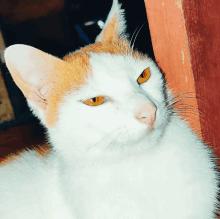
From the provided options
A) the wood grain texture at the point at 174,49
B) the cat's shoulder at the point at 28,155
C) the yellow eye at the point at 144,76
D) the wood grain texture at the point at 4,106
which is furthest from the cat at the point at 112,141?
the wood grain texture at the point at 4,106

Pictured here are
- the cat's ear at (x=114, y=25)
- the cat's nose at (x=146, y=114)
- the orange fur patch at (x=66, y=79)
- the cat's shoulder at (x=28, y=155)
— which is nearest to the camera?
the cat's nose at (x=146, y=114)

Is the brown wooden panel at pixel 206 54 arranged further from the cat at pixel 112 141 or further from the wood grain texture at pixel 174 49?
the cat at pixel 112 141

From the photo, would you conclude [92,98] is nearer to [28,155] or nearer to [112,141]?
[112,141]

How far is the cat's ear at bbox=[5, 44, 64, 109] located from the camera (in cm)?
79

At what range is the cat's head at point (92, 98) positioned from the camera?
79 centimetres

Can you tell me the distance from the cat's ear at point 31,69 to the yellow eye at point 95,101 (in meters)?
0.18

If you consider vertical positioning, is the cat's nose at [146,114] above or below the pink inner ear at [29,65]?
below

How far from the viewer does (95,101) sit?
2.76 ft

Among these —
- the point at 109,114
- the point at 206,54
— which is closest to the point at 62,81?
the point at 109,114

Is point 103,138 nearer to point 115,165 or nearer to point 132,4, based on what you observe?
point 115,165

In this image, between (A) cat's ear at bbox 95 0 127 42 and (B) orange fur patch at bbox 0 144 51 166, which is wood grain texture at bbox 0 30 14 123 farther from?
(A) cat's ear at bbox 95 0 127 42

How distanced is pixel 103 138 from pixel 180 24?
21.3 inches

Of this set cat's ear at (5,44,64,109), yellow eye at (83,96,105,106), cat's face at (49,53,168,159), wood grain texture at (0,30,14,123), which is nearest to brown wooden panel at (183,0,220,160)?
cat's face at (49,53,168,159)

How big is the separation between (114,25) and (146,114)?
508 mm
